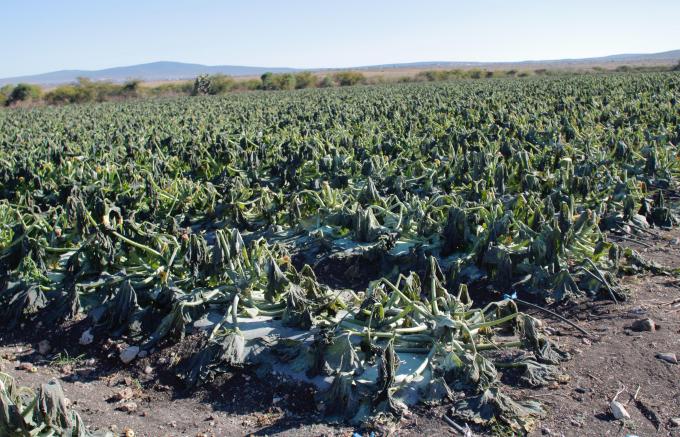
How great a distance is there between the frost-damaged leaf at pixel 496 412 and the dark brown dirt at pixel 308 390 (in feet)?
0.19

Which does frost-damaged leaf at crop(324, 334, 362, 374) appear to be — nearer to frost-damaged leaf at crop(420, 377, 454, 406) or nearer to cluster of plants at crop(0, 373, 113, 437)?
frost-damaged leaf at crop(420, 377, 454, 406)

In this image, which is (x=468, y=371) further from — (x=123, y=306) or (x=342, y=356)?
(x=123, y=306)

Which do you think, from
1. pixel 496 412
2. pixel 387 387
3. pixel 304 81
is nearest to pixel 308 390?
pixel 387 387

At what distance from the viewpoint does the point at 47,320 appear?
14.2ft

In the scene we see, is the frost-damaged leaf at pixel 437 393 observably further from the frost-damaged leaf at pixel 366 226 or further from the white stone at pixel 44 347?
the white stone at pixel 44 347

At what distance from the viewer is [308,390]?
3.48m

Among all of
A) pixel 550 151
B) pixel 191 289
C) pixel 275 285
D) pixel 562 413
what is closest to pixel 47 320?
pixel 191 289

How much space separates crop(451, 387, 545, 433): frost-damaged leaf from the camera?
9.88 feet

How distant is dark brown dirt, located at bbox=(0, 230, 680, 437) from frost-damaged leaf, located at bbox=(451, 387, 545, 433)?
59mm

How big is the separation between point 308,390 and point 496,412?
1.10 m

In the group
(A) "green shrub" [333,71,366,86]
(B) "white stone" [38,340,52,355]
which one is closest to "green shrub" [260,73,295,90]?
(A) "green shrub" [333,71,366,86]

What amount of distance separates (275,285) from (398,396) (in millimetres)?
1146

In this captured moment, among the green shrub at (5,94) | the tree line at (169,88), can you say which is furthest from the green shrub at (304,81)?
the green shrub at (5,94)

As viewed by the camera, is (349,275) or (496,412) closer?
(496,412)
